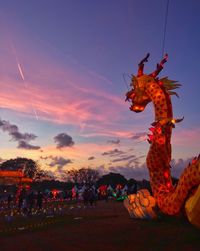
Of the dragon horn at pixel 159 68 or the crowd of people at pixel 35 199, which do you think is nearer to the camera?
the dragon horn at pixel 159 68

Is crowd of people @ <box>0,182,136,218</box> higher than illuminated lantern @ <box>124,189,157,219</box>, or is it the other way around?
crowd of people @ <box>0,182,136,218</box>

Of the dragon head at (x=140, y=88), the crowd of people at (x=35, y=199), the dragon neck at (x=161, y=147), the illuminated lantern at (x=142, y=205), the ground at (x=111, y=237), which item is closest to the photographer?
the ground at (x=111, y=237)

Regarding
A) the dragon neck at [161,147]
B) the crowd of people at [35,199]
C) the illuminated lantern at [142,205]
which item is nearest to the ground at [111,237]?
the illuminated lantern at [142,205]

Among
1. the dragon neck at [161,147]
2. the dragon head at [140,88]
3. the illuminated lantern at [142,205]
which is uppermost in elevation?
the dragon head at [140,88]

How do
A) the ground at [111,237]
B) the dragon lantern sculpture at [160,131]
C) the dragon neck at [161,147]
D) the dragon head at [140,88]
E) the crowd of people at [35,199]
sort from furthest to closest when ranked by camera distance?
the crowd of people at [35,199] → the dragon head at [140,88] → the dragon neck at [161,147] → the dragon lantern sculpture at [160,131] → the ground at [111,237]

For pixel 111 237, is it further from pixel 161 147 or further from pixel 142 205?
pixel 142 205

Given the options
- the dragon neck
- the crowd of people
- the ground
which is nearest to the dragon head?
the dragon neck

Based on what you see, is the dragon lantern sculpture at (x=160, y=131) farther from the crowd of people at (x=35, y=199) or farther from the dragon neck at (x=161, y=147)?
the crowd of people at (x=35, y=199)

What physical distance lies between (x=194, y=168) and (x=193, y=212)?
1650 mm

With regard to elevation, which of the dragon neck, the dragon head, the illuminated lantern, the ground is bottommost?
the ground

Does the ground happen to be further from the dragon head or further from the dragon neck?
the dragon head

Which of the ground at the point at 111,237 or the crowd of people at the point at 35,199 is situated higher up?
the crowd of people at the point at 35,199

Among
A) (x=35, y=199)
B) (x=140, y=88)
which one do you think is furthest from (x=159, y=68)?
(x=35, y=199)

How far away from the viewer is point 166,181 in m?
13.2
